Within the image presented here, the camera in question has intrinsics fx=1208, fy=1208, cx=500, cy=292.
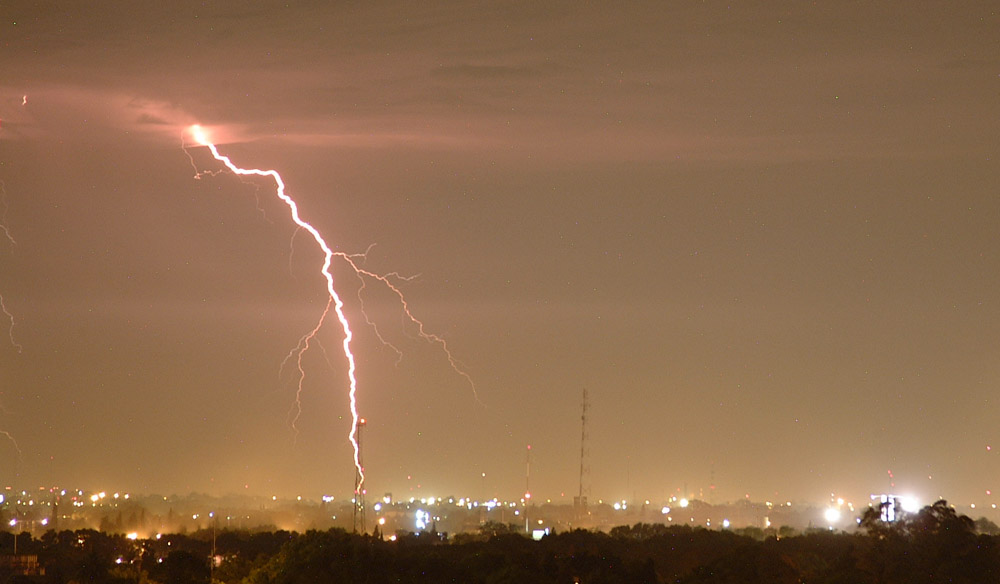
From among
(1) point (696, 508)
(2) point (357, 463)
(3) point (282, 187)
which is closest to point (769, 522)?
(1) point (696, 508)

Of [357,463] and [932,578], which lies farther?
[357,463]

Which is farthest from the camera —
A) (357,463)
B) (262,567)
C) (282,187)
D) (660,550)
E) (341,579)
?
(660,550)

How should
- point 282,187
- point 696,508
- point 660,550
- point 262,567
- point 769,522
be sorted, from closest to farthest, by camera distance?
point 282,187 < point 262,567 < point 660,550 < point 769,522 < point 696,508

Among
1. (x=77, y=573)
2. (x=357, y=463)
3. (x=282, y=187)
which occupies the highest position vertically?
(x=282, y=187)

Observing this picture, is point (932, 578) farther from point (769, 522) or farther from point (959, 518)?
point (769, 522)

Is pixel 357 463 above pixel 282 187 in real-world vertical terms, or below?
below

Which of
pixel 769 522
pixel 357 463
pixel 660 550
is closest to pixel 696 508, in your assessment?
pixel 769 522
